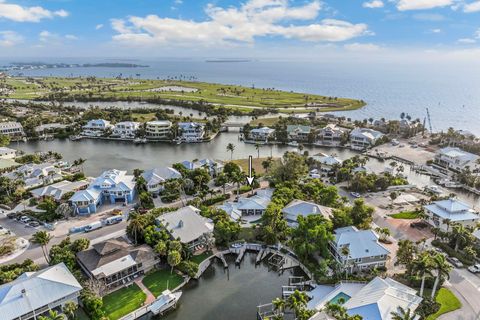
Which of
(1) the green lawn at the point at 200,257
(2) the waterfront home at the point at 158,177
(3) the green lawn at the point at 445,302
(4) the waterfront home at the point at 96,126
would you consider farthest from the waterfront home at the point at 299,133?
(3) the green lawn at the point at 445,302

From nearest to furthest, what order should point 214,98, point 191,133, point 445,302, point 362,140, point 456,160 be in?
point 445,302, point 456,160, point 362,140, point 191,133, point 214,98

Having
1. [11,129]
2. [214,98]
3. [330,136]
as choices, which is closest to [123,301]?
[330,136]

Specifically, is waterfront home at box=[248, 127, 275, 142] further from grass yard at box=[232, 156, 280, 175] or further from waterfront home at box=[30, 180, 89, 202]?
waterfront home at box=[30, 180, 89, 202]

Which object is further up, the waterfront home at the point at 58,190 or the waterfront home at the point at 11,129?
the waterfront home at the point at 11,129

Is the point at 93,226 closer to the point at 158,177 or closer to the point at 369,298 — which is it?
the point at 158,177

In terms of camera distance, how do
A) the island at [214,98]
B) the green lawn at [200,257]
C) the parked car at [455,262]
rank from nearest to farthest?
the parked car at [455,262] → the green lawn at [200,257] → the island at [214,98]

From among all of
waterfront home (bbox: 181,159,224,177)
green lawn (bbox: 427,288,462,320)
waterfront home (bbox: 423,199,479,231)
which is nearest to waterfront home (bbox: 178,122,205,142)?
→ waterfront home (bbox: 181,159,224,177)

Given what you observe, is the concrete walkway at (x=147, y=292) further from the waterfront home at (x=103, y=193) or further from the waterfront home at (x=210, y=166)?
the waterfront home at (x=210, y=166)
